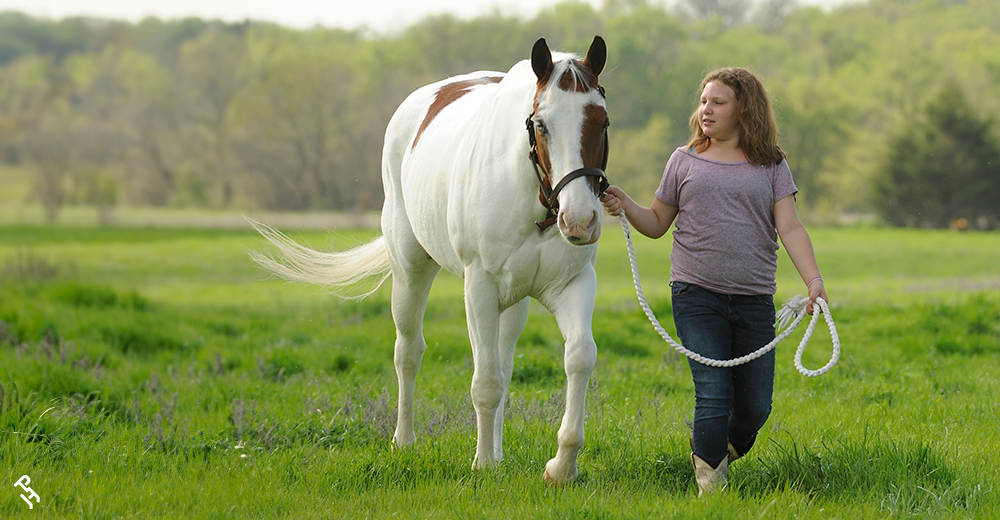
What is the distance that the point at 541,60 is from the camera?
317 centimetres

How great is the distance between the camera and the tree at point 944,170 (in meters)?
29.1

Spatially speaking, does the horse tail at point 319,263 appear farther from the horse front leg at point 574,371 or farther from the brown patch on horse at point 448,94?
the horse front leg at point 574,371

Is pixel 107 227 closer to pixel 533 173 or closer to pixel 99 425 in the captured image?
pixel 99 425

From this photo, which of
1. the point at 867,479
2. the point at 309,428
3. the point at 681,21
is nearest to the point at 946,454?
the point at 867,479

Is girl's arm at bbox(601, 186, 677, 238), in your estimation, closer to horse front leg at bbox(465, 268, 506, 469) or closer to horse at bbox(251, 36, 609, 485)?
horse at bbox(251, 36, 609, 485)

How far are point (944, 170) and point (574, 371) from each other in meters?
30.9

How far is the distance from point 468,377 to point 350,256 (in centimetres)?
137

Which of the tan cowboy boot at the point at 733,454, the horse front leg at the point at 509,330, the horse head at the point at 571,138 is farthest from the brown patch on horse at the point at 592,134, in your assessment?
the tan cowboy boot at the point at 733,454

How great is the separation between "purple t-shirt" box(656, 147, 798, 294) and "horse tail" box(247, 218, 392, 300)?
8.63 ft

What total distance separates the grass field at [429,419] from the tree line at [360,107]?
10.4m

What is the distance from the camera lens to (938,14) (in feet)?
140

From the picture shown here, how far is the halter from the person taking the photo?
298 cm

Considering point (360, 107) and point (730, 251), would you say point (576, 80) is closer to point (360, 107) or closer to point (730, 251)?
point (730, 251)

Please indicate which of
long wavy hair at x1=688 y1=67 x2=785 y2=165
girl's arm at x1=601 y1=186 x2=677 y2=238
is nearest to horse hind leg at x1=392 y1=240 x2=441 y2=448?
girl's arm at x1=601 y1=186 x2=677 y2=238
